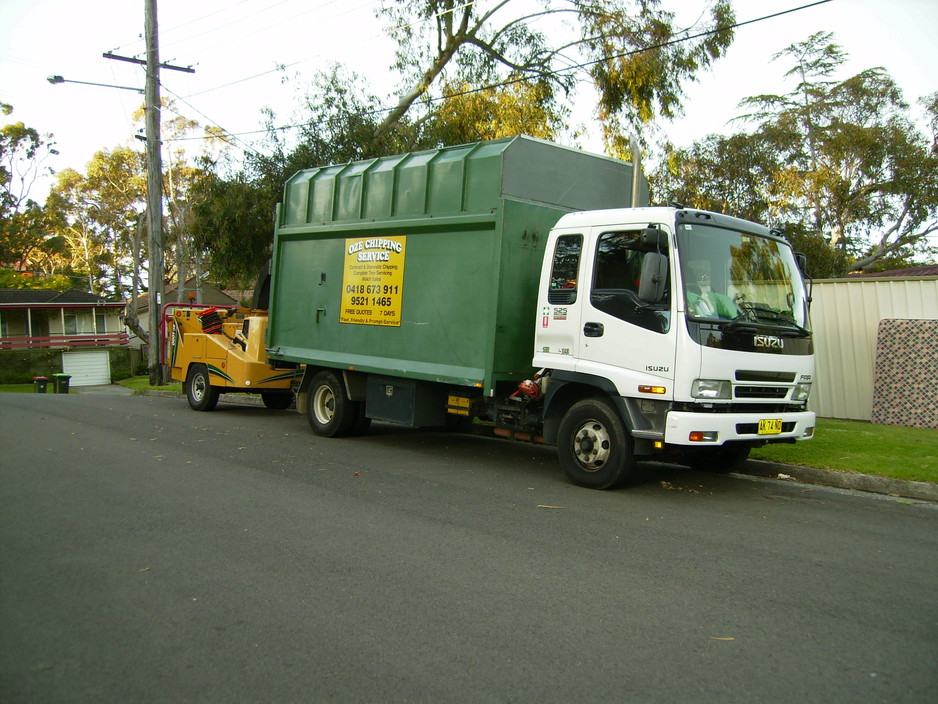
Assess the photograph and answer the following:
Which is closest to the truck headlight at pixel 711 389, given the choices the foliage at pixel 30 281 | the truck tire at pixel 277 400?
the truck tire at pixel 277 400

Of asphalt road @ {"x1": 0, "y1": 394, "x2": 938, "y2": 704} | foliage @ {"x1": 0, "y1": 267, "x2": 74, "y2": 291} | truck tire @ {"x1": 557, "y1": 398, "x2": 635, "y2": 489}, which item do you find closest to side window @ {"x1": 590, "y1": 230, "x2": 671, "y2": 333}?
truck tire @ {"x1": 557, "y1": 398, "x2": 635, "y2": 489}

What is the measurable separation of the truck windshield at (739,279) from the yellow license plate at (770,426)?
889mm

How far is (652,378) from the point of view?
716 cm

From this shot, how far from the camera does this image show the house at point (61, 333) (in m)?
42.4

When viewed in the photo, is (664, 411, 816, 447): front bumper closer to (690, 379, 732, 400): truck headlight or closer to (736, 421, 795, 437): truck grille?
(736, 421, 795, 437): truck grille

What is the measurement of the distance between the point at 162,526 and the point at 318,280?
573cm

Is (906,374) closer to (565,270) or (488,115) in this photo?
(565,270)

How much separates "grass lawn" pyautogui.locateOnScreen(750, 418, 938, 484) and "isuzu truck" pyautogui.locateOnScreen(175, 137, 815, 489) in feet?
2.93

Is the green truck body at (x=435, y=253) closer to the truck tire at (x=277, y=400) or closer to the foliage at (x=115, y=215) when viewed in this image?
the truck tire at (x=277, y=400)

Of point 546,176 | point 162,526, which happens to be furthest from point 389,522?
point 546,176

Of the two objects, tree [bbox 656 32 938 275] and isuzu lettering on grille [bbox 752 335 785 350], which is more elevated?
tree [bbox 656 32 938 275]

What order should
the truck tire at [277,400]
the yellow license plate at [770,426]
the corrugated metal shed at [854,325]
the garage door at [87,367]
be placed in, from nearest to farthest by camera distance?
the yellow license plate at [770,426] < the corrugated metal shed at [854,325] < the truck tire at [277,400] < the garage door at [87,367]

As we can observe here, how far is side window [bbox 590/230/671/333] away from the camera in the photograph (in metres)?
7.00

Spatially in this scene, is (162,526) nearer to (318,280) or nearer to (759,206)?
(318,280)
